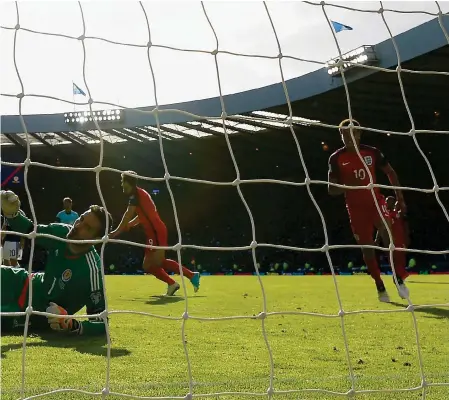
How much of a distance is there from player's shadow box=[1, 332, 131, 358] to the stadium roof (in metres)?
7.78

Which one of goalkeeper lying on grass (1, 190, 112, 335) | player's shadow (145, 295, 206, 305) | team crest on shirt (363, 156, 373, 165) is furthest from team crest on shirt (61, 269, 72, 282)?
team crest on shirt (363, 156, 373, 165)

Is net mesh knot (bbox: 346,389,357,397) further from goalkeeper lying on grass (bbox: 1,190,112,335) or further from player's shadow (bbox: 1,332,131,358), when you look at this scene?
goalkeeper lying on grass (bbox: 1,190,112,335)

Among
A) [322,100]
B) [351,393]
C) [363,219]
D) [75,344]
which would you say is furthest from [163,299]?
[322,100]

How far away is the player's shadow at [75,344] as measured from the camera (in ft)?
8.27

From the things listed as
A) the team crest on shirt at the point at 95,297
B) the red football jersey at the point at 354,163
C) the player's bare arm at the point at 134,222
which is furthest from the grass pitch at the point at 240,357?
the player's bare arm at the point at 134,222

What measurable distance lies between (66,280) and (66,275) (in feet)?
0.09

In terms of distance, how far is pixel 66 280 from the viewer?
120 inches

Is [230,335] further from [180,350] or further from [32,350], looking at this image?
[32,350]

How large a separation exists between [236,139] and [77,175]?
6331mm

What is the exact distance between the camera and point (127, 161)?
21094mm

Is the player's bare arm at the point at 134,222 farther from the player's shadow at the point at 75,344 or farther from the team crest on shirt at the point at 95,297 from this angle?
the player's shadow at the point at 75,344

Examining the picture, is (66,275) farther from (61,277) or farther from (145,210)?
(145,210)

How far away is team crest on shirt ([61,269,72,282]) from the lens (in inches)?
120

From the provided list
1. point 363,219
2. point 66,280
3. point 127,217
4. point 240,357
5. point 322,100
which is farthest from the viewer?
point 322,100
